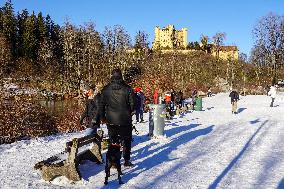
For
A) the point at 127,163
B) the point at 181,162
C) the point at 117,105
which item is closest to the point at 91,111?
the point at 127,163

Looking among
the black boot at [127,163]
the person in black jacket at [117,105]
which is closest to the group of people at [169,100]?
the black boot at [127,163]

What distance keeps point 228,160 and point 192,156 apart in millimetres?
924

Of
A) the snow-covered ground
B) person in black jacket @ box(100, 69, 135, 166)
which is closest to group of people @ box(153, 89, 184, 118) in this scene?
the snow-covered ground

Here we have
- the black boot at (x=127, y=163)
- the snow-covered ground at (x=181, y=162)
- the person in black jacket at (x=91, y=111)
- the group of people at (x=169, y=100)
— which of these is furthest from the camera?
the group of people at (x=169, y=100)

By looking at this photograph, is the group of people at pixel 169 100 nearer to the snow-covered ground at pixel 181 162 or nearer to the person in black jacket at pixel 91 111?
the snow-covered ground at pixel 181 162

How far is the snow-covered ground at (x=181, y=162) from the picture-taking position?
844cm

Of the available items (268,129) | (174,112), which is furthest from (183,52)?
(268,129)

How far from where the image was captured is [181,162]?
10.6m

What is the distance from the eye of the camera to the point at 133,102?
848cm

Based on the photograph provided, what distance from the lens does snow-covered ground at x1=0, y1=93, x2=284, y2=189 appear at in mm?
8438

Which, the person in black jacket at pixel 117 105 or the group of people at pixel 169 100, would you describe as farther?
the group of people at pixel 169 100

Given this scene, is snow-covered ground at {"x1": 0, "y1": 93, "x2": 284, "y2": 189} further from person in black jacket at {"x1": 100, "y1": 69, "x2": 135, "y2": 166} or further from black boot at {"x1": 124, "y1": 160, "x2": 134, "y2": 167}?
person in black jacket at {"x1": 100, "y1": 69, "x2": 135, "y2": 166}

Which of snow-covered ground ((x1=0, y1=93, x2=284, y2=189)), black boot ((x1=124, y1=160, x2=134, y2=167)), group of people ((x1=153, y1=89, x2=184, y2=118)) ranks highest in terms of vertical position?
group of people ((x1=153, y1=89, x2=184, y2=118))

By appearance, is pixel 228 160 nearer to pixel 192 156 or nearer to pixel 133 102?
pixel 192 156
